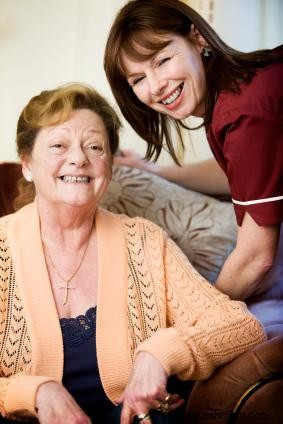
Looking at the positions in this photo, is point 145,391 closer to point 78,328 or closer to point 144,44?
point 78,328

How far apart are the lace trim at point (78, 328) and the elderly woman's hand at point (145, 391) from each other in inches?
6.8

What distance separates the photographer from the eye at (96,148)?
1.32m

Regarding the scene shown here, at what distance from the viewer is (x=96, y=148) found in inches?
52.3

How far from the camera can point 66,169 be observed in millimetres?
1280

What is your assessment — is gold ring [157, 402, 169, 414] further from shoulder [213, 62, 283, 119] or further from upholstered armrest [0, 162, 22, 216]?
upholstered armrest [0, 162, 22, 216]

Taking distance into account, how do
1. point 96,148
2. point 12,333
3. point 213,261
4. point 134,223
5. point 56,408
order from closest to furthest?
point 56,408, point 12,333, point 96,148, point 134,223, point 213,261

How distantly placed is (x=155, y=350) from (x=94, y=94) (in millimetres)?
652

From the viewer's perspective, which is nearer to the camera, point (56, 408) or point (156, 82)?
point (56, 408)

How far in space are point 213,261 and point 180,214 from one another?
195 millimetres

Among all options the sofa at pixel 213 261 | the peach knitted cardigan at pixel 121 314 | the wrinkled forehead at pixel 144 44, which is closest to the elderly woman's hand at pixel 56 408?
the peach knitted cardigan at pixel 121 314

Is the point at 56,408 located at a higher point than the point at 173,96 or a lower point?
lower

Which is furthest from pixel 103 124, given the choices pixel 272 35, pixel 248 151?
pixel 272 35

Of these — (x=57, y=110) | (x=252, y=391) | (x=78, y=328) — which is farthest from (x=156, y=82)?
(x=252, y=391)

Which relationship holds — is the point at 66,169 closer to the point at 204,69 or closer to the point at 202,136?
the point at 204,69
